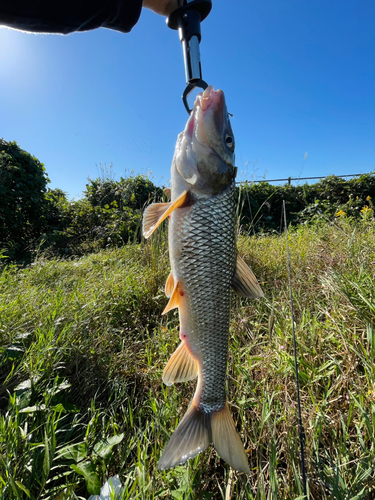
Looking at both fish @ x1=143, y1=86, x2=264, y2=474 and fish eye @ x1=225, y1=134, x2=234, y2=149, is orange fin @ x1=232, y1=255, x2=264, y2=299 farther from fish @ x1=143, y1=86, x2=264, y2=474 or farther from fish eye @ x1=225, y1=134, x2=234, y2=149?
fish eye @ x1=225, y1=134, x2=234, y2=149

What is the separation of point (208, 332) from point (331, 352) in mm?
1303

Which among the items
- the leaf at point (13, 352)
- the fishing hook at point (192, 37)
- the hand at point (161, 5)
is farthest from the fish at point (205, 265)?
the leaf at point (13, 352)

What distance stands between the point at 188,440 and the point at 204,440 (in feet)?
0.26

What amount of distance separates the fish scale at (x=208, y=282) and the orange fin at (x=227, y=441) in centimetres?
5

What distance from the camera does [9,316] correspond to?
92.0 inches

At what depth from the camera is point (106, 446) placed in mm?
1446

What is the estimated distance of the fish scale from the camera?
1.27 metres

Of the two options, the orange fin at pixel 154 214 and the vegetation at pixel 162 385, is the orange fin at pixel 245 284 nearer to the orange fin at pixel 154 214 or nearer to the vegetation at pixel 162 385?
the orange fin at pixel 154 214

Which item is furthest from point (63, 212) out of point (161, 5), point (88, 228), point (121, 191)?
point (161, 5)

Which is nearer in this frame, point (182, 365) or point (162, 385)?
point (182, 365)

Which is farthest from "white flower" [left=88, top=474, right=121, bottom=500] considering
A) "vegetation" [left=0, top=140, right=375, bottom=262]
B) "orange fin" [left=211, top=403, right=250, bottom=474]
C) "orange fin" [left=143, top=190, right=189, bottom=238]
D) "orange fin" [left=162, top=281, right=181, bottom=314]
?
"vegetation" [left=0, top=140, right=375, bottom=262]

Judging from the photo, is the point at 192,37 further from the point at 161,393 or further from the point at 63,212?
the point at 63,212

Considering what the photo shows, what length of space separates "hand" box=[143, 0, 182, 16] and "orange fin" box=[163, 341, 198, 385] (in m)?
2.16

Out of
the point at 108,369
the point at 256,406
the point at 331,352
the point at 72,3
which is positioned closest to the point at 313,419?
the point at 256,406
